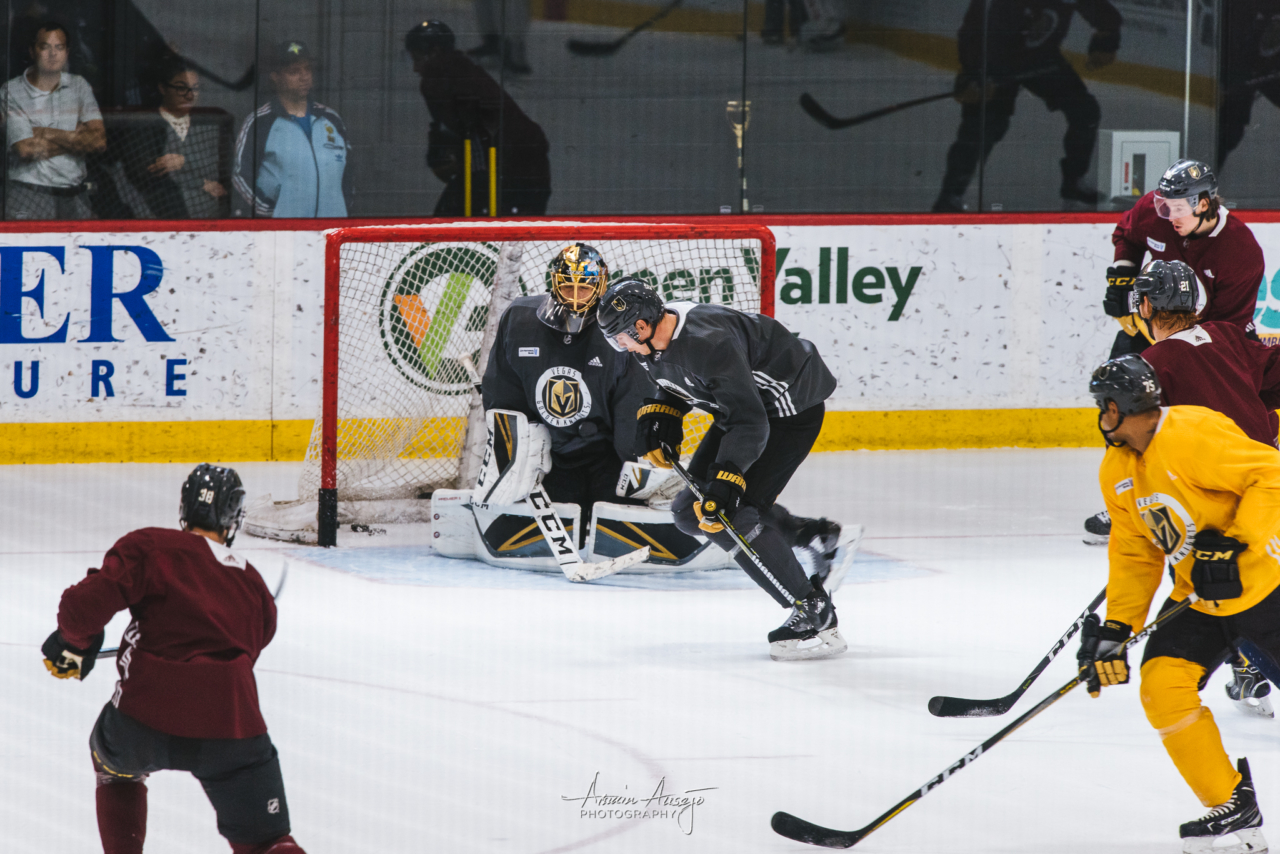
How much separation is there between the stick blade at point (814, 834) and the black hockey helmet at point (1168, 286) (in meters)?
1.29

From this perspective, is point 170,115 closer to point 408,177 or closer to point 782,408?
point 408,177

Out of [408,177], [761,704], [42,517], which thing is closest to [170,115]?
[408,177]

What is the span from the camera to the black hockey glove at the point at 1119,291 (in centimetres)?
462

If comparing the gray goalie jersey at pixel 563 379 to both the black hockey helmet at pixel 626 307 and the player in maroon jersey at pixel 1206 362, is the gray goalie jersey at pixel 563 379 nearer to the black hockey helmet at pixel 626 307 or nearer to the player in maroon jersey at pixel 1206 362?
the black hockey helmet at pixel 626 307

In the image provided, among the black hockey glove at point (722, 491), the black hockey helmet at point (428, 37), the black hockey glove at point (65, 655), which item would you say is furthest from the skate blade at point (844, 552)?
the black hockey helmet at point (428, 37)

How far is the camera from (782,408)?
13.0 ft

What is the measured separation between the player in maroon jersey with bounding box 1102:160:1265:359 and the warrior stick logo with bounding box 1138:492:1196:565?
1.70 m

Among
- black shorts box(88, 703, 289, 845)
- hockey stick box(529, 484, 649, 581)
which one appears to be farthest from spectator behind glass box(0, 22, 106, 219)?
black shorts box(88, 703, 289, 845)

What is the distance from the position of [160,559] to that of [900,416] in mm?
5339

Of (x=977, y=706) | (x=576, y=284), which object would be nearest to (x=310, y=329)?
(x=576, y=284)

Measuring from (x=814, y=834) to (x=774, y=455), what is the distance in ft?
4.79

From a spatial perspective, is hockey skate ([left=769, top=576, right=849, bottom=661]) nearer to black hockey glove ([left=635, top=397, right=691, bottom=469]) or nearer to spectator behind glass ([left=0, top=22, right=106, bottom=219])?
black hockey glove ([left=635, top=397, right=691, bottom=469])

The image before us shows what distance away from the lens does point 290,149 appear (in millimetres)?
6805

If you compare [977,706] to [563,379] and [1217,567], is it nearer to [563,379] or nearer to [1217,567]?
[1217,567]
